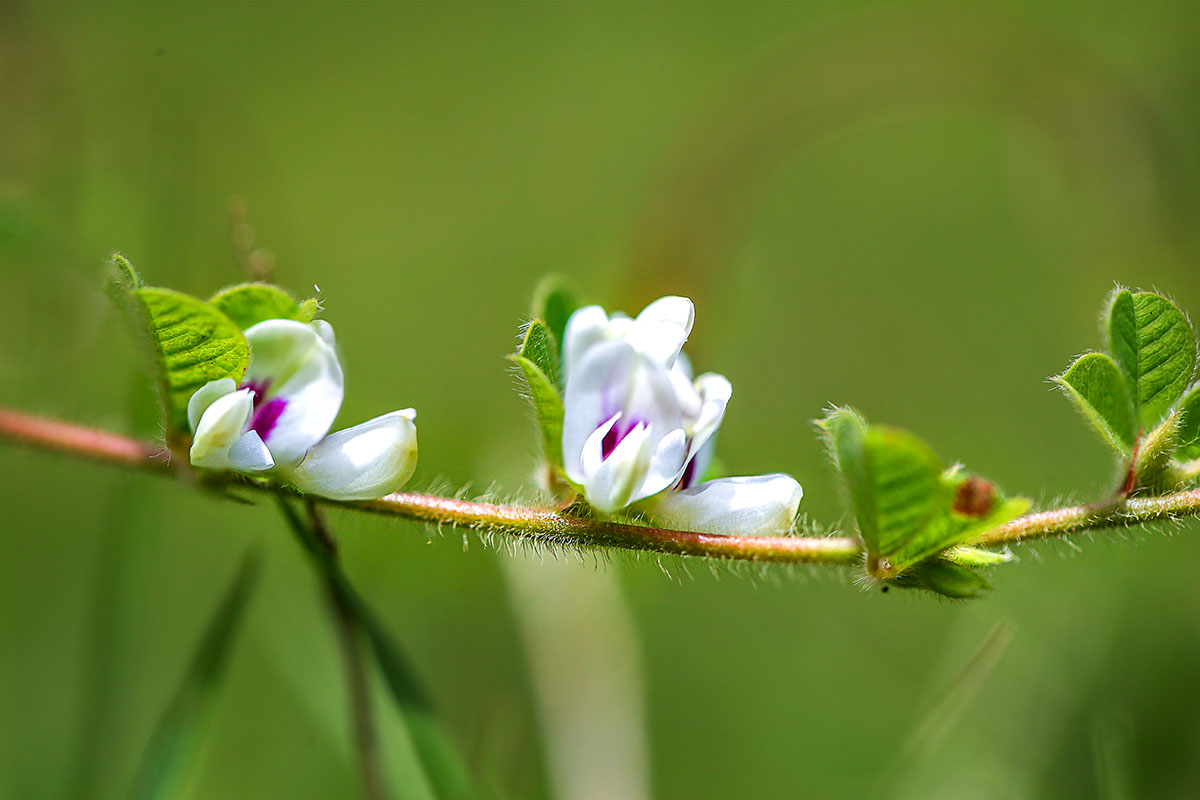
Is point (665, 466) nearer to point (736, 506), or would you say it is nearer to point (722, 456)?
point (736, 506)

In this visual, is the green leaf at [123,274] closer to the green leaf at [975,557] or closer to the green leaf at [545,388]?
the green leaf at [545,388]

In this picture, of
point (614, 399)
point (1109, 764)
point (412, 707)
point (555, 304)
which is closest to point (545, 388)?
point (614, 399)

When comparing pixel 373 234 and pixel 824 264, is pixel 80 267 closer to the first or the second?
pixel 373 234

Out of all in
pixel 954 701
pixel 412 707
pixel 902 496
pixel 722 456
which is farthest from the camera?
pixel 722 456

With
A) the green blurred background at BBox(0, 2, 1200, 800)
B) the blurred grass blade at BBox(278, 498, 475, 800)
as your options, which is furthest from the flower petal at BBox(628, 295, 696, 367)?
the blurred grass blade at BBox(278, 498, 475, 800)

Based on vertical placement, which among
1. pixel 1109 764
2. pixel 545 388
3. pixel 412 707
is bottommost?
pixel 1109 764

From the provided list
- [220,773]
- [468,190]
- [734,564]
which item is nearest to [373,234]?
[468,190]

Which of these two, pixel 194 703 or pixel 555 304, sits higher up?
pixel 555 304
